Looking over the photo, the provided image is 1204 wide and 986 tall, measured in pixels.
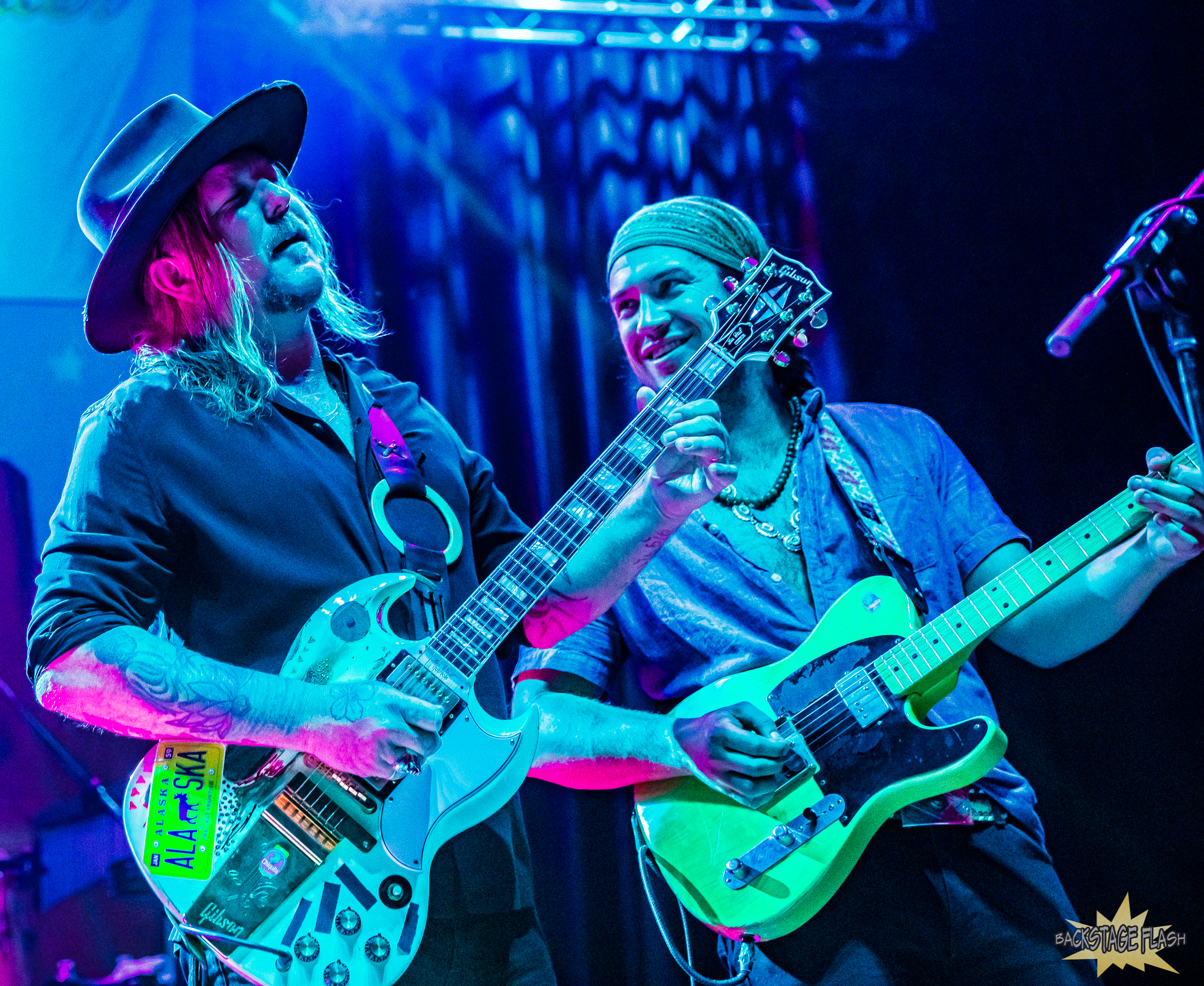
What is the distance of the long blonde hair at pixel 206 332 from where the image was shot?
1.86 meters

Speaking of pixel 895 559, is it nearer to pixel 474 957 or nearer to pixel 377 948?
pixel 474 957

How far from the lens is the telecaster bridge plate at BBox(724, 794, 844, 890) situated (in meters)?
1.95

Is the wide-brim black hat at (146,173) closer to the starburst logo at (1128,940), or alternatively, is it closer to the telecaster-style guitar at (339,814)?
the telecaster-style guitar at (339,814)

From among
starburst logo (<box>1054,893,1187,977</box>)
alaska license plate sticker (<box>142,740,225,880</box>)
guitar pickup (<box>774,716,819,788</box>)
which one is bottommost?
starburst logo (<box>1054,893,1187,977</box>)

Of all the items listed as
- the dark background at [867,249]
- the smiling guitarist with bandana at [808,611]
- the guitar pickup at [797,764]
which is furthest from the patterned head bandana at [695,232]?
the guitar pickup at [797,764]

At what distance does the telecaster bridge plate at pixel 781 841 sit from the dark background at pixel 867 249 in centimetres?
75

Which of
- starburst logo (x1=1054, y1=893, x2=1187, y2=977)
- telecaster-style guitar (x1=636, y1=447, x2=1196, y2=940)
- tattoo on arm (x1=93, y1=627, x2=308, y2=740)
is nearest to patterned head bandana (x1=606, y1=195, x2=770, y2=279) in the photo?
telecaster-style guitar (x1=636, y1=447, x2=1196, y2=940)

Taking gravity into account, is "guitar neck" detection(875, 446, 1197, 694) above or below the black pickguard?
above

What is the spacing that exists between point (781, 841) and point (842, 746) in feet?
0.72

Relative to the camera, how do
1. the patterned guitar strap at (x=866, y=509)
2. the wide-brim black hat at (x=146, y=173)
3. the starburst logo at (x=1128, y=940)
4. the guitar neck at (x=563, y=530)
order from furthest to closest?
the starburst logo at (x=1128, y=940) < the patterned guitar strap at (x=866, y=509) < the wide-brim black hat at (x=146, y=173) < the guitar neck at (x=563, y=530)

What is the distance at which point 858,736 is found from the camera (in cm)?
200

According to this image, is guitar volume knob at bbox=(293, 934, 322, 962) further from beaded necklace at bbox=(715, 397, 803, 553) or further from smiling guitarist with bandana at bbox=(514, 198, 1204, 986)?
beaded necklace at bbox=(715, 397, 803, 553)

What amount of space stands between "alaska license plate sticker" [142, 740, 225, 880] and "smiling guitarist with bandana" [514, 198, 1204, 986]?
0.77 metres

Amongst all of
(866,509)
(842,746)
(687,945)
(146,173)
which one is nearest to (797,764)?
(842,746)
